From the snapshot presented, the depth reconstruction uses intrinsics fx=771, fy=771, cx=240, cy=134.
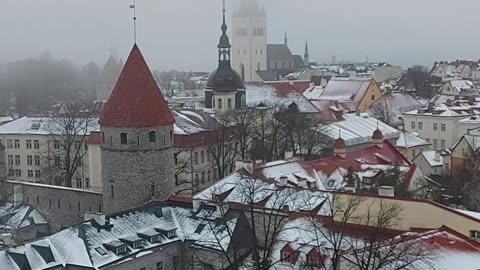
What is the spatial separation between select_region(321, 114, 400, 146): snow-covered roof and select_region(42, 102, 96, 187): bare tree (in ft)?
50.5

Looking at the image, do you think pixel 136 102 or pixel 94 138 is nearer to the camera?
pixel 136 102

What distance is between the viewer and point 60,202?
33781 mm

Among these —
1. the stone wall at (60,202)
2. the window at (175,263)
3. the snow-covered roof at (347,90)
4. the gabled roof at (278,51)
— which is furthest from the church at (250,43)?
the window at (175,263)

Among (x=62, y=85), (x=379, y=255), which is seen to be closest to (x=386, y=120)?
(x=379, y=255)

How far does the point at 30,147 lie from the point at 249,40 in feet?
211

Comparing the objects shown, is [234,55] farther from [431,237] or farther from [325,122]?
[431,237]

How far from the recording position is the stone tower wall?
28.3 m

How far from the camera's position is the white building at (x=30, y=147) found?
49.5 m

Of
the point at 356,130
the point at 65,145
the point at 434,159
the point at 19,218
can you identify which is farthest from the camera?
the point at 356,130

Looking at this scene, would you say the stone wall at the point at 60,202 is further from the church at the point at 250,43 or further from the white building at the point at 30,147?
the church at the point at 250,43

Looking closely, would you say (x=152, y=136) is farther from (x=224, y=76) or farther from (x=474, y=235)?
(x=224, y=76)

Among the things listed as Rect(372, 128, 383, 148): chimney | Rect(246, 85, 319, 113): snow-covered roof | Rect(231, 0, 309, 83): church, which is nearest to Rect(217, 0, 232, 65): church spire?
Rect(246, 85, 319, 113): snow-covered roof

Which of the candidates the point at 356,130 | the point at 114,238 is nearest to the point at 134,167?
the point at 114,238

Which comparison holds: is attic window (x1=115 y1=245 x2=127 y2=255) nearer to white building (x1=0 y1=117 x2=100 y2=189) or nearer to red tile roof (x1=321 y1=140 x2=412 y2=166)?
red tile roof (x1=321 y1=140 x2=412 y2=166)
